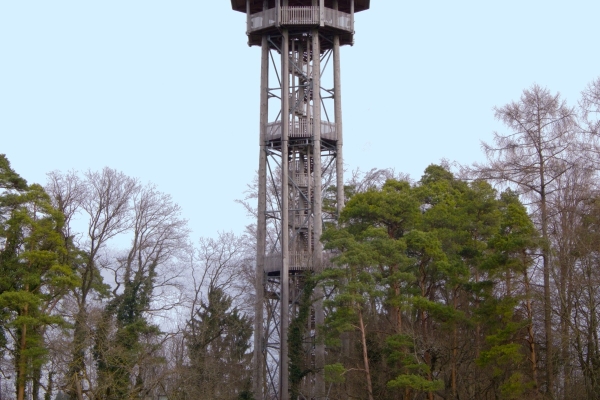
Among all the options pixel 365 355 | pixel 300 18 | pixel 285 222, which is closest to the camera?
pixel 365 355

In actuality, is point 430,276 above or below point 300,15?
below

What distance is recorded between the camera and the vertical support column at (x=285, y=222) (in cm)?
2605

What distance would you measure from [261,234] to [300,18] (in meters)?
7.29

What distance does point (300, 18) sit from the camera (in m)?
28.0

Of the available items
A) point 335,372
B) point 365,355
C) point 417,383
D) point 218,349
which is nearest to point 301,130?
point 365,355

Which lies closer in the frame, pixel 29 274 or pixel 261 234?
pixel 29 274

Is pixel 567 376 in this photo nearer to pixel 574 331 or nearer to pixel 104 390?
pixel 574 331

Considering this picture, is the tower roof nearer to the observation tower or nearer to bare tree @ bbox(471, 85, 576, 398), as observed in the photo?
the observation tower

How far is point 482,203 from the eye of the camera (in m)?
23.7

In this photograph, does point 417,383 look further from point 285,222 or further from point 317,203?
point 317,203

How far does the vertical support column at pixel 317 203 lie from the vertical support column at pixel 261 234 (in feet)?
5.73

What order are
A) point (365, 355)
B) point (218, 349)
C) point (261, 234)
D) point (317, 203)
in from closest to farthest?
point (365, 355), point (317, 203), point (261, 234), point (218, 349)

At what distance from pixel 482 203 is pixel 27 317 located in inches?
A: 552

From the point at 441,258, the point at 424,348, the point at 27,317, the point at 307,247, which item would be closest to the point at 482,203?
the point at 441,258
